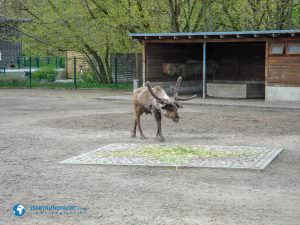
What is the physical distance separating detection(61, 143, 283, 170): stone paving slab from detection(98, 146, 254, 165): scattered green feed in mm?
109

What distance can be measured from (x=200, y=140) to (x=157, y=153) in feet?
7.96

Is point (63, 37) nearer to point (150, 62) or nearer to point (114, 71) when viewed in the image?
point (114, 71)

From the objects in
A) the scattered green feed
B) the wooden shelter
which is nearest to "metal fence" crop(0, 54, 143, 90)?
the wooden shelter

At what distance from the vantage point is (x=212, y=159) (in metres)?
11.1

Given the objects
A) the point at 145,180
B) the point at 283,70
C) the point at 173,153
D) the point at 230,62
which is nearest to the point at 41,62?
the point at 230,62

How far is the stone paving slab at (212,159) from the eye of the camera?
1054 cm

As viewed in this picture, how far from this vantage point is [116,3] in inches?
1226

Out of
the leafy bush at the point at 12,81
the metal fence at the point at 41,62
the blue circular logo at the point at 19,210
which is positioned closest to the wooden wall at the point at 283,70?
the leafy bush at the point at 12,81

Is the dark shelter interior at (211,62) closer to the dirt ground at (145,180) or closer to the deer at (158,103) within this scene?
the dirt ground at (145,180)

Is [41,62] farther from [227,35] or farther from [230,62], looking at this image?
[227,35]

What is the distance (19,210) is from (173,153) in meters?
4.53

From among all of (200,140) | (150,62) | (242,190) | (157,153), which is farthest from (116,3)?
(242,190)

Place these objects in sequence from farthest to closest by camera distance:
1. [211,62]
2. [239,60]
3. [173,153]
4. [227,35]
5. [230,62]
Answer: [230,62]
[211,62]
[239,60]
[227,35]
[173,153]

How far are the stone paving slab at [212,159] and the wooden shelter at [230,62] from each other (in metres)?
11.2
